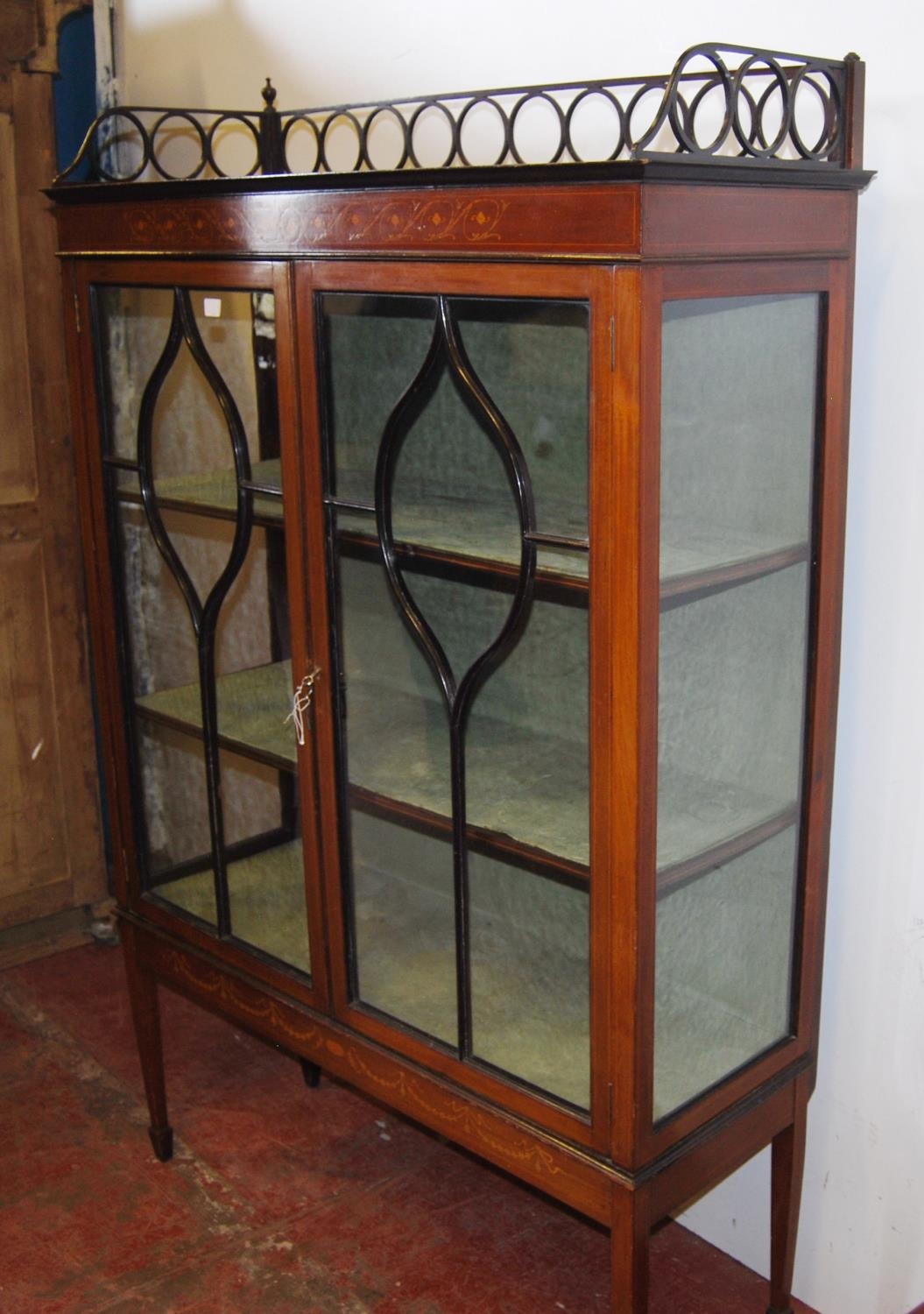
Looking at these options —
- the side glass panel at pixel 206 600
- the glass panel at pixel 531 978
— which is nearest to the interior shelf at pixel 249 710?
the side glass panel at pixel 206 600

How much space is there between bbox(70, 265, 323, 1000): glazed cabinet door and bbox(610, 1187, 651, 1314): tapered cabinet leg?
0.54m

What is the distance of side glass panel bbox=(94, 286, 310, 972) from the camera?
1804 millimetres

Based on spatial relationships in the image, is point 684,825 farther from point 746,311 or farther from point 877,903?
point 746,311

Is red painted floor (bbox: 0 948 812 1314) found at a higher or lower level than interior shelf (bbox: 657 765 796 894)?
lower

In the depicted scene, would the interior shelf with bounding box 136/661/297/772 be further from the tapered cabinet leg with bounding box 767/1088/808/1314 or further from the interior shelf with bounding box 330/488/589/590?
the tapered cabinet leg with bounding box 767/1088/808/1314

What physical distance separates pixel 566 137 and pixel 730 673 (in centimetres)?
71

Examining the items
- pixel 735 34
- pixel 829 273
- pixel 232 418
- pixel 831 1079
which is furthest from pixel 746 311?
pixel 831 1079

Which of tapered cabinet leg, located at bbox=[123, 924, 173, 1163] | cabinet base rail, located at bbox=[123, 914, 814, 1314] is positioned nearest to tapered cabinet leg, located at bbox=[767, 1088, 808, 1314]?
cabinet base rail, located at bbox=[123, 914, 814, 1314]

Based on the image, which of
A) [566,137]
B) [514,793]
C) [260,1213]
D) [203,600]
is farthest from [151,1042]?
[566,137]

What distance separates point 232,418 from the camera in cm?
181

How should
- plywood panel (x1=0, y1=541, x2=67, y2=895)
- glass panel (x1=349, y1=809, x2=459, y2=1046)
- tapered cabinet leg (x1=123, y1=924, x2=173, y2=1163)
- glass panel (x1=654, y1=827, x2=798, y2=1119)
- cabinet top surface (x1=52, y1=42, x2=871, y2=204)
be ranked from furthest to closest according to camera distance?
plywood panel (x1=0, y1=541, x2=67, y2=895), tapered cabinet leg (x1=123, y1=924, x2=173, y2=1163), glass panel (x1=349, y1=809, x2=459, y2=1046), glass panel (x1=654, y1=827, x2=798, y2=1119), cabinet top surface (x1=52, y1=42, x2=871, y2=204)

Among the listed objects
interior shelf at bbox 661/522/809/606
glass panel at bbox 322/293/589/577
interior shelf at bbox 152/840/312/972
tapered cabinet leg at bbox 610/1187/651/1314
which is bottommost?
tapered cabinet leg at bbox 610/1187/651/1314

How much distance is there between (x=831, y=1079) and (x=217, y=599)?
3.52 feet

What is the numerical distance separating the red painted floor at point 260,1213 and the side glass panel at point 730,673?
0.60 metres
